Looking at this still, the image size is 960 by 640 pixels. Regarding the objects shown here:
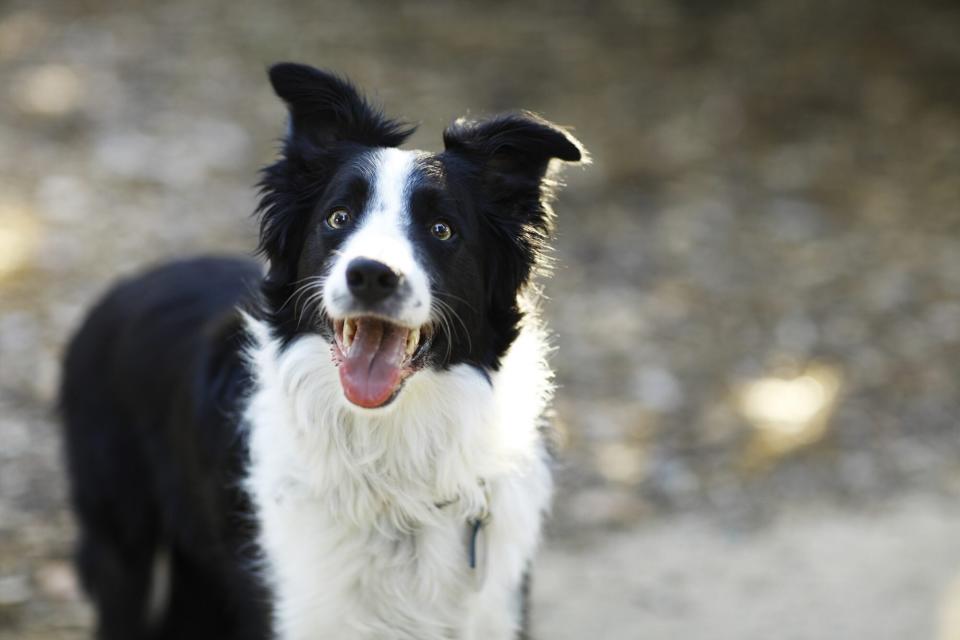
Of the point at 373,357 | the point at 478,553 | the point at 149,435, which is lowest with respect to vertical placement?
the point at 478,553

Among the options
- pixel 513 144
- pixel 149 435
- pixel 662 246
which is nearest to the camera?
pixel 513 144

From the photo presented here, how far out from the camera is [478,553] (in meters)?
3.25

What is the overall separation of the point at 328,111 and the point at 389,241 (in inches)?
25.0

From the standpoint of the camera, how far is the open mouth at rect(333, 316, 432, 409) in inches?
115

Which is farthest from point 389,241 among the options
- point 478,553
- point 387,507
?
point 478,553

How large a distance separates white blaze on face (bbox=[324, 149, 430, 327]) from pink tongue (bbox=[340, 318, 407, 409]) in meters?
0.12

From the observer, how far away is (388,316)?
285 centimetres

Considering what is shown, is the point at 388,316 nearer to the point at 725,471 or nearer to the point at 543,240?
the point at 543,240

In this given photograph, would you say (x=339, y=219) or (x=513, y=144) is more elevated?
(x=513, y=144)

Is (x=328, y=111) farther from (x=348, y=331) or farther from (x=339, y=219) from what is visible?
(x=348, y=331)

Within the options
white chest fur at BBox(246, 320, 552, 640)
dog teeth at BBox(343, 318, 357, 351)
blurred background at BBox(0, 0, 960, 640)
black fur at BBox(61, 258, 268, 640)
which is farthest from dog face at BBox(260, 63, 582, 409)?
black fur at BBox(61, 258, 268, 640)

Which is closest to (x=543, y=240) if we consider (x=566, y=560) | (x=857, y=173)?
(x=566, y=560)

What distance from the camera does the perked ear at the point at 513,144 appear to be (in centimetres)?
326

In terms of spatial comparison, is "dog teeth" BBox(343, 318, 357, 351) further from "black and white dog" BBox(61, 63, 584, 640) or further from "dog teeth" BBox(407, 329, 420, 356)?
"dog teeth" BBox(407, 329, 420, 356)
